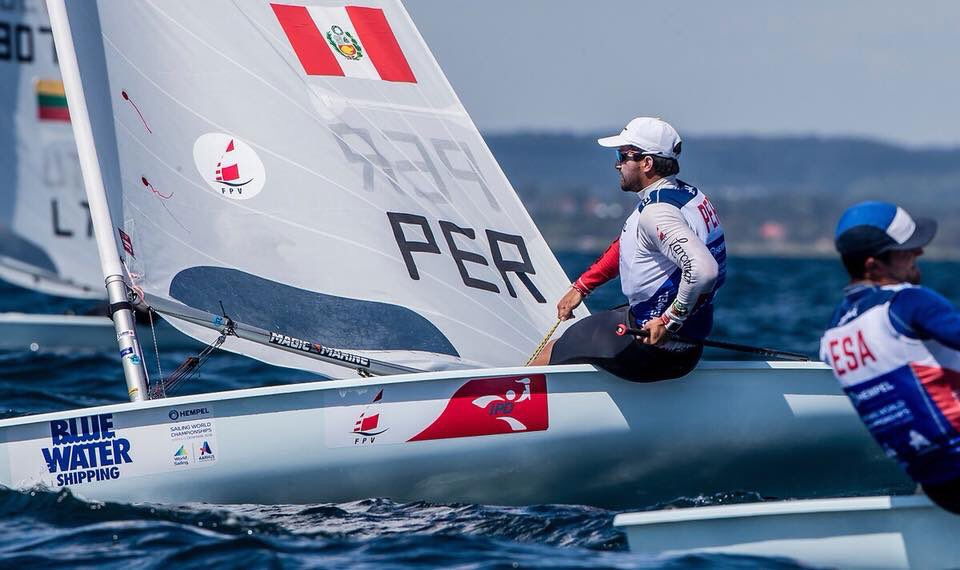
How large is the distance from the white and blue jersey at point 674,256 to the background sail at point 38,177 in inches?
267

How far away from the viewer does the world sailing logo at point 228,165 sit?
543 cm

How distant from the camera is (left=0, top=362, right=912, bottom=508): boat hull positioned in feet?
15.9

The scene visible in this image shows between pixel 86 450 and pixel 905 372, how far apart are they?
9.31 ft

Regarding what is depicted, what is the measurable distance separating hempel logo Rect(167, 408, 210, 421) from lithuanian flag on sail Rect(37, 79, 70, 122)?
6231 mm

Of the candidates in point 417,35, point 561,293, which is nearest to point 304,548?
point 561,293

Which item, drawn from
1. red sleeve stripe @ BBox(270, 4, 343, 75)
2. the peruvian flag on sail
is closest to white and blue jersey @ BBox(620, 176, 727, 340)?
the peruvian flag on sail

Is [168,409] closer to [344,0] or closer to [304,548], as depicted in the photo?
[304,548]

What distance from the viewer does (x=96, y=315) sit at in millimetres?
10695

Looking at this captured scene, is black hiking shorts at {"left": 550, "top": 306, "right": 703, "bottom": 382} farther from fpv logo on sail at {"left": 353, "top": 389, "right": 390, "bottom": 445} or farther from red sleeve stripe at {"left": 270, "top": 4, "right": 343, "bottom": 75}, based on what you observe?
red sleeve stripe at {"left": 270, "top": 4, "right": 343, "bottom": 75}

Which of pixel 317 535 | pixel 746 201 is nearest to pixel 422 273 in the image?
pixel 317 535

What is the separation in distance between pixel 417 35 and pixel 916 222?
8.46 ft

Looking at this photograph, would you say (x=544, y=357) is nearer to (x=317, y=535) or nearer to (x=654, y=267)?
(x=654, y=267)

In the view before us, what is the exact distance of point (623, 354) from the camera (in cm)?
493

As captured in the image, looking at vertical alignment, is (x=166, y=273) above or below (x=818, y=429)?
above
